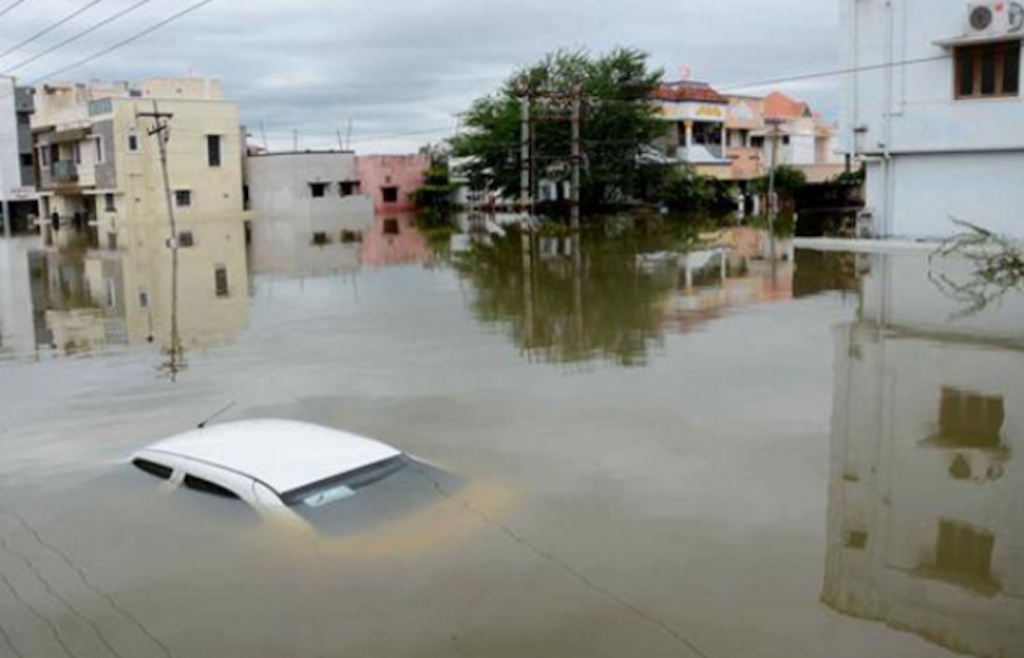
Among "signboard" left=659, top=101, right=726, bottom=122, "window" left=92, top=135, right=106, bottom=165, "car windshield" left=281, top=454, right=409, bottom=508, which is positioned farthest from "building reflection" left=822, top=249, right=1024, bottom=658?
"window" left=92, top=135, right=106, bottom=165

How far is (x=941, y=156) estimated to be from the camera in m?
32.0

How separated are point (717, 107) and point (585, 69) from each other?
1082cm

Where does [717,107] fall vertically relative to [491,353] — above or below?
above

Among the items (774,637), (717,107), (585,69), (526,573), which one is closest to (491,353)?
(526,573)

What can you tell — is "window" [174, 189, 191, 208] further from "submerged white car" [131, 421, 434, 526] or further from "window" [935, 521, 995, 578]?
"window" [935, 521, 995, 578]

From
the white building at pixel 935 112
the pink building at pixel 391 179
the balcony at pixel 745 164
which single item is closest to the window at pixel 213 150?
the pink building at pixel 391 179

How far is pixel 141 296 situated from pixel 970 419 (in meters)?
19.0

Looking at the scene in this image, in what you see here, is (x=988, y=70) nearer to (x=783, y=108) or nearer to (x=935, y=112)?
(x=935, y=112)

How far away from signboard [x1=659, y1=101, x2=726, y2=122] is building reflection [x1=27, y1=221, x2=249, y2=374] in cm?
3055

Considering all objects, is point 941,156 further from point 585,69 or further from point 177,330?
point 585,69

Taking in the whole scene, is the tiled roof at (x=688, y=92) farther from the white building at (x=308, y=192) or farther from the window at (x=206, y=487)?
the window at (x=206, y=487)

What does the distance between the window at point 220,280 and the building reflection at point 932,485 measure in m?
14.7

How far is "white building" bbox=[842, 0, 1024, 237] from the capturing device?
30.4m

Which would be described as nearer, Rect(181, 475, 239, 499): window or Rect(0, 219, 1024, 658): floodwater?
Rect(0, 219, 1024, 658): floodwater
